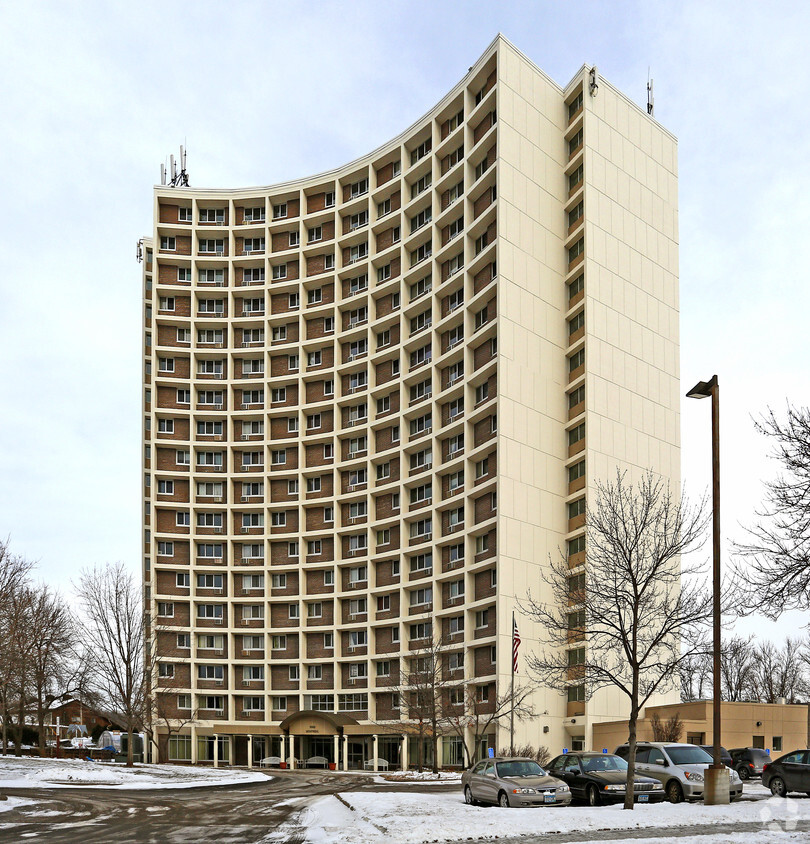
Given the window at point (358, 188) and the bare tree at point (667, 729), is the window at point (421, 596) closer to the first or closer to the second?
the bare tree at point (667, 729)

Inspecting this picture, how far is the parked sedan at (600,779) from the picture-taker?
28.5 metres

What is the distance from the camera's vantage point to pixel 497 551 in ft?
213

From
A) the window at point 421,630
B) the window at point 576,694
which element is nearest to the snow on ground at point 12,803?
the window at point 576,694

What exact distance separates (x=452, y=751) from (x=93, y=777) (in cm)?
3032

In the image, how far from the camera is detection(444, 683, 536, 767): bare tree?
201ft

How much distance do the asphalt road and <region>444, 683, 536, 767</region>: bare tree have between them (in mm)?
20708

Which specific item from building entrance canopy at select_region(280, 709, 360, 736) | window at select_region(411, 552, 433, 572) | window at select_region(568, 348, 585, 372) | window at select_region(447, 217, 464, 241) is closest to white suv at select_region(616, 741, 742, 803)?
window at select_region(568, 348, 585, 372)

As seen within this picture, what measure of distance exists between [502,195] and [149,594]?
44720 mm

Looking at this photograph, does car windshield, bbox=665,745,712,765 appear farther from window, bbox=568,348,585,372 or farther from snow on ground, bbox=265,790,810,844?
window, bbox=568,348,585,372

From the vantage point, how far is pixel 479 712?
65125mm

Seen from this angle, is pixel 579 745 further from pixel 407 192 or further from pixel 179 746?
pixel 407 192

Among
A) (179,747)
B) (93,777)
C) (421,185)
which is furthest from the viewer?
(179,747)

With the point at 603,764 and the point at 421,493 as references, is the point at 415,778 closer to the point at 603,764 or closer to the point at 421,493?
the point at 603,764

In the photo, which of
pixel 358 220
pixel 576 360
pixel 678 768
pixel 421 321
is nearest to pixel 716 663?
pixel 678 768
